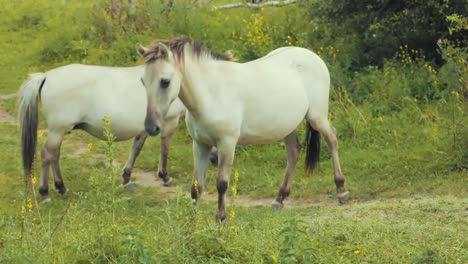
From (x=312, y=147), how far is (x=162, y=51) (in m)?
2.64

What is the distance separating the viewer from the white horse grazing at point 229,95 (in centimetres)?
667

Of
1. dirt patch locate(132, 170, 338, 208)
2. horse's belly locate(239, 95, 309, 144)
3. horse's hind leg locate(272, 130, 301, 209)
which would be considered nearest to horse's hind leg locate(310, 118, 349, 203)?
dirt patch locate(132, 170, 338, 208)

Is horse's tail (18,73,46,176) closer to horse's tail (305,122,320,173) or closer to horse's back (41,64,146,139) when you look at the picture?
horse's back (41,64,146,139)

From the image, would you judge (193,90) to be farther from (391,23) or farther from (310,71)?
(391,23)

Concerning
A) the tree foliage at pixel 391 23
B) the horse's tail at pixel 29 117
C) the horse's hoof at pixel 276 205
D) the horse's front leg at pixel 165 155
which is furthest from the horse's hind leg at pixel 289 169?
the tree foliage at pixel 391 23

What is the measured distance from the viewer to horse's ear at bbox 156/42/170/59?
661 centimetres

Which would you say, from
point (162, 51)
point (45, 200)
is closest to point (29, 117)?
point (45, 200)

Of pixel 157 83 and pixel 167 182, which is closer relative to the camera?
pixel 157 83

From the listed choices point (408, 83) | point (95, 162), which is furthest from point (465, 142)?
point (95, 162)

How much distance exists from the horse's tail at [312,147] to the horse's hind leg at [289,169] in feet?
0.61

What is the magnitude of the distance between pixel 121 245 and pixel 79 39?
11.8 metres

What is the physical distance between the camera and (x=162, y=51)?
664cm

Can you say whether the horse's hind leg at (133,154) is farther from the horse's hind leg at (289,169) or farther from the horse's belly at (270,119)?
the horse's belly at (270,119)

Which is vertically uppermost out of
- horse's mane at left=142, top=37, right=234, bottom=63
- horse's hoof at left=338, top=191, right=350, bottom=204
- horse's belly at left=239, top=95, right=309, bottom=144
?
horse's mane at left=142, top=37, right=234, bottom=63
